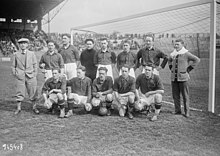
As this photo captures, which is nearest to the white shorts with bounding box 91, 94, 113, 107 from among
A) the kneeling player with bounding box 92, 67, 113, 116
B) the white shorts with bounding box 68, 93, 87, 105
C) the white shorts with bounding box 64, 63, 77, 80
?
the kneeling player with bounding box 92, 67, 113, 116

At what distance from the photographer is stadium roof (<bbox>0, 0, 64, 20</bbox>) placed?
65.1 ft

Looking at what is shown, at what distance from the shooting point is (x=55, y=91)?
3.85 metres

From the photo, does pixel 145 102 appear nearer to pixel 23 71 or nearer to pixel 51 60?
pixel 51 60

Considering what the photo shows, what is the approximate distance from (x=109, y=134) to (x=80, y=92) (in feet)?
3.82

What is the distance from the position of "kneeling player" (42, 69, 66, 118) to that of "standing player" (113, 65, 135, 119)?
0.79 meters

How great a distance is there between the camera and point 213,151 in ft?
8.02

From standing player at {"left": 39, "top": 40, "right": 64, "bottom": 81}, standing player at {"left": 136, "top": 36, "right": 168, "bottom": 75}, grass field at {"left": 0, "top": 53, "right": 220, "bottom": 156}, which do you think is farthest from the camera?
standing player at {"left": 39, "top": 40, "right": 64, "bottom": 81}

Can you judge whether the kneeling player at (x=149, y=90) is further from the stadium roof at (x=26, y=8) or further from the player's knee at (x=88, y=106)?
the stadium roof at (x=26, y=8)

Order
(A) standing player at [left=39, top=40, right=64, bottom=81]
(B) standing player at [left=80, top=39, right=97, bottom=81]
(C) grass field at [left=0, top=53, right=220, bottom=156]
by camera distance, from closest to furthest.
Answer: (C) grass field at [left=0, top=53, right=220, bottom=156] → (A) standing player at [left=39, top=40, right=64, bottom=81] → (B) standing player at [left=80, top=39, right=97, bottom=81]

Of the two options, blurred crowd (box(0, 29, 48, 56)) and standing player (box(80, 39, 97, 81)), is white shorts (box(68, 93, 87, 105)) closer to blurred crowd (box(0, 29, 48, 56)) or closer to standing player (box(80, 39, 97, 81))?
standing player (box(80, 39, 97, 81))

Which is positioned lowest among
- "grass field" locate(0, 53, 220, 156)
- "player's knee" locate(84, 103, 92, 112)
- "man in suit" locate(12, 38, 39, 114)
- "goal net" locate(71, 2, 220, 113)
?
"grass field" locate(0, 53, 220, 156)

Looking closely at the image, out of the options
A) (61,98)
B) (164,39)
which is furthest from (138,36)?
(61,98)

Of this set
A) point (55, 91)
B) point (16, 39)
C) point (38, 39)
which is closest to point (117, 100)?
point (55, 91)

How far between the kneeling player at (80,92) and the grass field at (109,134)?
0.18 meters
